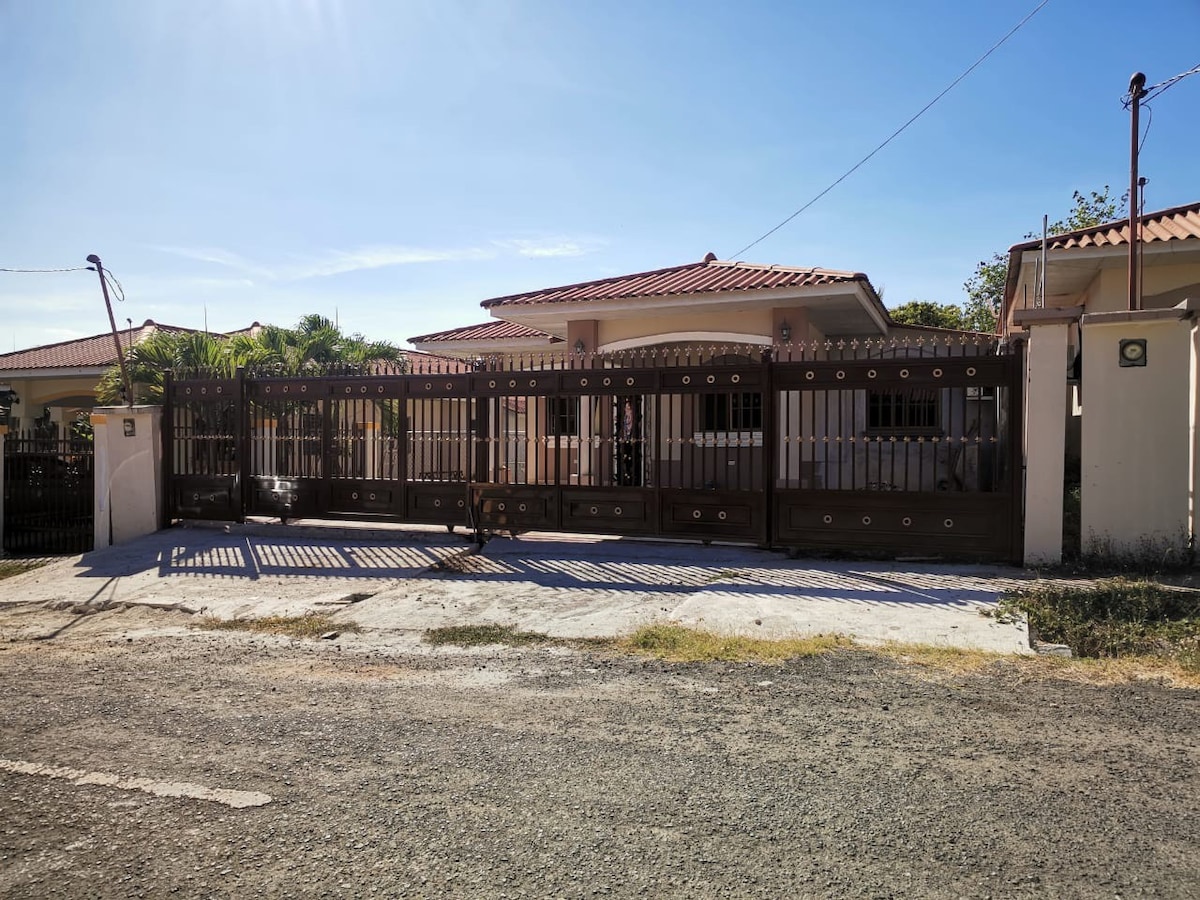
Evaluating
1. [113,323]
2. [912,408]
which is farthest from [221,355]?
[912,408]

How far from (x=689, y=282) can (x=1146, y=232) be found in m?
6.32

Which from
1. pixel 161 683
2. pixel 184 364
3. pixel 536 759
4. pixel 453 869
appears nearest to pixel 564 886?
pixel 453 869

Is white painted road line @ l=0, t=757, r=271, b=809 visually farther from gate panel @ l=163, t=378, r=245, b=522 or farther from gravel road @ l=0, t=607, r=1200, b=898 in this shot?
gate panel @ l=163, t=378, r=245, b=522

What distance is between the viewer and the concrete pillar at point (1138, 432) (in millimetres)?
7691

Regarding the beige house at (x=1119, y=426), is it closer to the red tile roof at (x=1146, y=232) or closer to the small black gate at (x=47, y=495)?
the red tile roof at (x=1146, y=232)

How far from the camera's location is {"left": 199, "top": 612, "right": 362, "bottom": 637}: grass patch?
21.8 ft

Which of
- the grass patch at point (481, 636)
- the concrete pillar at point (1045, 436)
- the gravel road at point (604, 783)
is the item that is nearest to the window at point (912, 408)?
the concrete pillar at point (1045, 436)

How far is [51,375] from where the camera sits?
75.5 ft

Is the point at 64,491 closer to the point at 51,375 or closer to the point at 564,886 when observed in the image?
the point at 564,886

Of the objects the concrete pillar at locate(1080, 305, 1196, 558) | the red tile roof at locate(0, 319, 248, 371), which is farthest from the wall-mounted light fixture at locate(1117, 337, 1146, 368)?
the red tile roof at locate(0, 319, 248, 371)

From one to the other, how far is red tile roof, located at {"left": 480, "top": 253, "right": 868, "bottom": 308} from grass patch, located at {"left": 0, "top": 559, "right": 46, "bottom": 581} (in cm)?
701

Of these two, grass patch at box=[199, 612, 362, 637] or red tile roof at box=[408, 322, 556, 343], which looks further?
red tile roof at box=[408, 322, 556, 343]

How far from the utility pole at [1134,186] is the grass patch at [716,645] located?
22.5 feet

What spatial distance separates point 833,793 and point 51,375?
25869 mm
